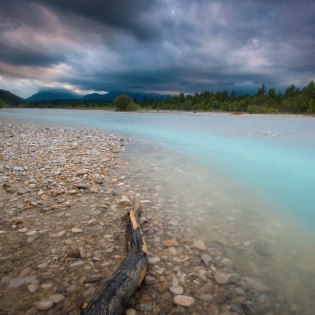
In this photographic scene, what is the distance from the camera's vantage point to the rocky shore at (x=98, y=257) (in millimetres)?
2637

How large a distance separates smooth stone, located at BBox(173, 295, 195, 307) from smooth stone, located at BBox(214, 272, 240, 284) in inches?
20.8

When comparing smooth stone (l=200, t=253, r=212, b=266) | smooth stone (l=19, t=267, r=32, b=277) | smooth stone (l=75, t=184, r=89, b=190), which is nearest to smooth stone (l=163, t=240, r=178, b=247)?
smooth stone (l=200, t=253, r=212, b=266)

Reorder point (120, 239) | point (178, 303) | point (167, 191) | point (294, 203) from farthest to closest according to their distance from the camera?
point (167, 191), point (294, 203), point (120, 239), point (178, 303)

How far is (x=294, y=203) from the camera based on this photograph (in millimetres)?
5895

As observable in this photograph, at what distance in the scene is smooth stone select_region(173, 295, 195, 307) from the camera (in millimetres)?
2642

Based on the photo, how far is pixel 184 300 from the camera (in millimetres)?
2691

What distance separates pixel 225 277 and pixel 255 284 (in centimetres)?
38

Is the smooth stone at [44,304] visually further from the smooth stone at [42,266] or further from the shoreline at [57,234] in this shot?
the smooth stone at [42,266]

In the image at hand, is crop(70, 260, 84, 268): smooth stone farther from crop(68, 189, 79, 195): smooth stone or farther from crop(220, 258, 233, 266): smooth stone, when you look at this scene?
crop(68, 189, 79, 195): smooth stone

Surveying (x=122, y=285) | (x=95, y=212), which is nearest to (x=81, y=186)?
(x=95, y=212)

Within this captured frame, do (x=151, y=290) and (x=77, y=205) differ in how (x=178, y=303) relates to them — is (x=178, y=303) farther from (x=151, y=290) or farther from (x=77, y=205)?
(x=77, y=205)

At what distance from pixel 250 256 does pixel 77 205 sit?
363 cm

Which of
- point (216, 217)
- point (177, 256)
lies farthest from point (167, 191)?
point (177, 256)

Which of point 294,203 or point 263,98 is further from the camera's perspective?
point 263,98
